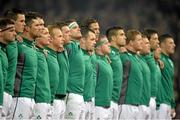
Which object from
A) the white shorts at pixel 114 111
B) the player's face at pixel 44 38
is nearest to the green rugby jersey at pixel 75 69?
the player's face at pixel 44 38

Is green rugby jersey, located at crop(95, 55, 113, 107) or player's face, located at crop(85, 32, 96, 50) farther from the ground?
player's face, located at crop(85, 32, 96, 50)

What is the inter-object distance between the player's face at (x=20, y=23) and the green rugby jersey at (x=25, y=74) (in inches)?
10.0

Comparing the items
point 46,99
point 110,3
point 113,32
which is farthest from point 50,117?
point 110,3

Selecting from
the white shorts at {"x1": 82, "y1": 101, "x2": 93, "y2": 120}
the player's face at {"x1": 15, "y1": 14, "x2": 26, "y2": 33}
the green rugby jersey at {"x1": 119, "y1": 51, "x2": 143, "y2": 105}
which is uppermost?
the player's face at {"x1": 15, "y1": 14, "x2": 26, "y2": 33}

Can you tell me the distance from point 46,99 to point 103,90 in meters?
2.00

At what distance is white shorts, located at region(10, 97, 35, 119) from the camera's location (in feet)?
49.5

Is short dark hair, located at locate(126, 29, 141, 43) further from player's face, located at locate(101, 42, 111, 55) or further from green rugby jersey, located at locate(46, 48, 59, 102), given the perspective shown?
green rugby jersey, located at locate(46, 48, 59, 102)

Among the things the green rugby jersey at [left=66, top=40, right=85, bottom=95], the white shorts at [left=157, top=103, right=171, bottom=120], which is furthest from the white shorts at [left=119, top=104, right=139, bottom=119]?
the green rugby jersey at [left=66, top=40, right=85, bottom=95]

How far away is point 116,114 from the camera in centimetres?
1800

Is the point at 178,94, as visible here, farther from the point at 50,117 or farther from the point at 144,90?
the point at 50,117

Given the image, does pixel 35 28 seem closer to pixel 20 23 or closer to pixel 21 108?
pixel 20 23

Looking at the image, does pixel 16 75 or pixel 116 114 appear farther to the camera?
pixel 116 114

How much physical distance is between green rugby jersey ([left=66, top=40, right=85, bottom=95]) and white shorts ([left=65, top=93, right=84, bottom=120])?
0.08 metres

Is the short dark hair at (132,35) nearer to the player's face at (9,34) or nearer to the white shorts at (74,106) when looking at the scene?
the white shorts at (74,106)
